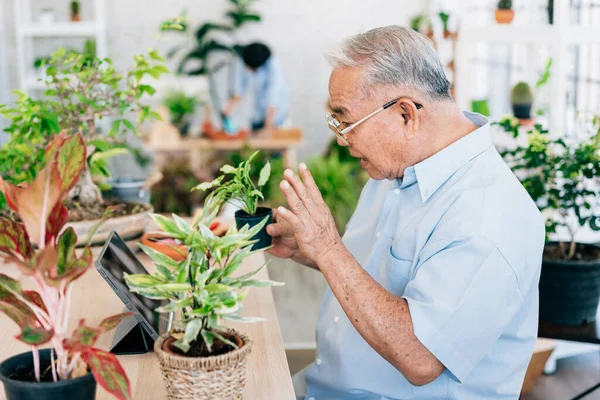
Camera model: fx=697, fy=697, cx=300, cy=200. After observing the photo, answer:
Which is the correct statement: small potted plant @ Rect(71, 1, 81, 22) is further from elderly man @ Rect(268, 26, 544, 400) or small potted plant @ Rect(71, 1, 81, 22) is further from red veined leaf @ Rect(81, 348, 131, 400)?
red veined leaf @ Rect(81, 348, 131, 400)

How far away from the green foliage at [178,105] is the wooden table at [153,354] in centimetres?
464

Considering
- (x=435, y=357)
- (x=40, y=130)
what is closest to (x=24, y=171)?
(x=40, y=130)

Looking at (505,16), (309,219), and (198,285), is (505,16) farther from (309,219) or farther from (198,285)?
(198,285)

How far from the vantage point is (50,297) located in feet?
3.49

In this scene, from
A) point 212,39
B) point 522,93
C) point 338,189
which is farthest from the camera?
point 212,39

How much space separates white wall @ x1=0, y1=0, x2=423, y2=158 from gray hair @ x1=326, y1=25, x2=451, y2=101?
600 centimetres

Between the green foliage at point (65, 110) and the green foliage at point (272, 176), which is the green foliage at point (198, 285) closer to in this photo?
the green foliage at point (65, 110)

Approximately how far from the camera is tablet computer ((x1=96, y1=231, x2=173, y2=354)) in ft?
4.44

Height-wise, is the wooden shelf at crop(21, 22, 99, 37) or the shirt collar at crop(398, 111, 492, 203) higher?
the wooden shelf at crop(21, 22, 99, 37)

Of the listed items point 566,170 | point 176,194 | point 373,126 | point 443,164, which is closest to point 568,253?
point 566,170

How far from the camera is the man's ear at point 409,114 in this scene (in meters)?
1.63

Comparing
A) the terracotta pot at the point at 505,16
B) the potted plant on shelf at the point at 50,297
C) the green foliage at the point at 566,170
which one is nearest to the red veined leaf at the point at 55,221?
the potted plant on shelf at the point at 50,297

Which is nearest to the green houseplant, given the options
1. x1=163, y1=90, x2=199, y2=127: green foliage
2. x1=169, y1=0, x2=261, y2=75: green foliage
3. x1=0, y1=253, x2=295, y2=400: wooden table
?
x1=163, y1=90, x2=199, y2=127: green foliage

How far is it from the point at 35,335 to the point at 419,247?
2.89ft
